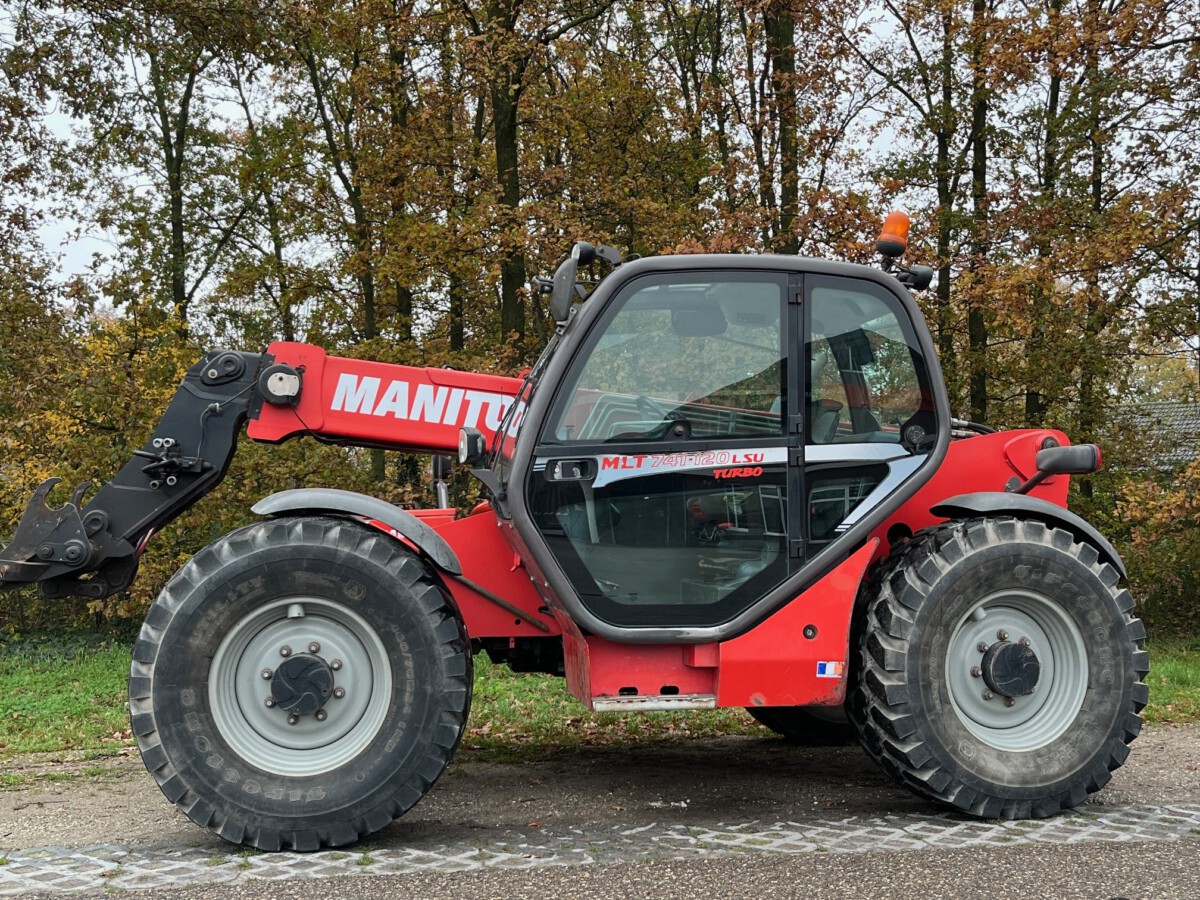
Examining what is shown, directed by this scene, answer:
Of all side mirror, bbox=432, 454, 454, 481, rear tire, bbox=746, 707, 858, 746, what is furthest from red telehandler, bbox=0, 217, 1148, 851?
rear tire, bbox=746, 707, 858, 746

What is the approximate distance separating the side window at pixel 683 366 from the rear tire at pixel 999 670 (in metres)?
0.97

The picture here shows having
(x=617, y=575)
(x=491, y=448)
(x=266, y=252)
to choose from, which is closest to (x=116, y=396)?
(x=491, y=448)

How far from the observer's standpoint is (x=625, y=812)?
4.95 m

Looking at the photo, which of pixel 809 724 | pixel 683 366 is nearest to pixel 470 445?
pixel 683 366

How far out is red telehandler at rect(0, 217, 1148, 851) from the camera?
4.50 metres

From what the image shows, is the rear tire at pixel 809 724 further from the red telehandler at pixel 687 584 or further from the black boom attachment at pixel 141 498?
the black boom attachment at pixel 141 498

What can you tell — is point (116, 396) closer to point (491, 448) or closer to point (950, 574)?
point (491, 448)

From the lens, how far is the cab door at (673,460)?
471 centimetres

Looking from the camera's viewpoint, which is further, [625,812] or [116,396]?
[116,396]

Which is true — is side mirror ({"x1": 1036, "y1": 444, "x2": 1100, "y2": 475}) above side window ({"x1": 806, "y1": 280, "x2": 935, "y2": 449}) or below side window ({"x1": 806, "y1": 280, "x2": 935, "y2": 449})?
below

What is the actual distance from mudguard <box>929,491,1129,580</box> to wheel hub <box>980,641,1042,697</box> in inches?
24.0

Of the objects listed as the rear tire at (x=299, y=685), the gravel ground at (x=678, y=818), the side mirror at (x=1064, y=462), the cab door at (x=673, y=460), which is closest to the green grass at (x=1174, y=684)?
the gravel ground at (x=678, y=818)

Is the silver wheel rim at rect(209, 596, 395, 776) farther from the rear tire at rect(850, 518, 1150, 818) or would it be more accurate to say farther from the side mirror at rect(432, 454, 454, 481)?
the rear tire at rect(850, 518, 1150, 818)

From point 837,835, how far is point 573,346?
7.34 feet
